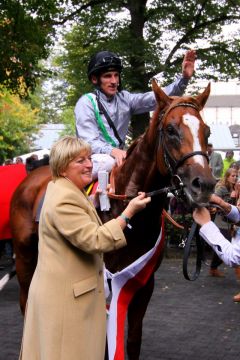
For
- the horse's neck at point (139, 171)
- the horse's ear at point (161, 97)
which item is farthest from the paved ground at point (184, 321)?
the horse's ear at point (161, 97)

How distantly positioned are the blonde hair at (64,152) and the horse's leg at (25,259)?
102 inches

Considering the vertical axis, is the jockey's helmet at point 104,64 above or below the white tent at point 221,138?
above

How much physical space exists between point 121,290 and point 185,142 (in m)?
1.45

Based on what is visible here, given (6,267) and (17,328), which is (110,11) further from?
(17,328)

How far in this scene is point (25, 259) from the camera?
18.7 feet

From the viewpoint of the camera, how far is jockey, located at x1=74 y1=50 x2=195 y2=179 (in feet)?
15.1

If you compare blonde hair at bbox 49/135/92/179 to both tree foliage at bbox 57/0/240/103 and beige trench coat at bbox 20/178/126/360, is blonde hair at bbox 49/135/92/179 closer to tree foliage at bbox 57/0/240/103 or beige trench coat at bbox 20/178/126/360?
beige trench coat at bbox 20/178/126/360

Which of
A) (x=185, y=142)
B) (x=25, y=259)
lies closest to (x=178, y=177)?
(x=185, y=142)

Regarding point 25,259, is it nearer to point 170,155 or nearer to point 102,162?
point 102,162

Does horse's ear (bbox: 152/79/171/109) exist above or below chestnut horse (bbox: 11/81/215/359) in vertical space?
above

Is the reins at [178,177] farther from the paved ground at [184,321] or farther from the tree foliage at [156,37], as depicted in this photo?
the tree foliage at [156,37]

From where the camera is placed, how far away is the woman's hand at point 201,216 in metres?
3.49

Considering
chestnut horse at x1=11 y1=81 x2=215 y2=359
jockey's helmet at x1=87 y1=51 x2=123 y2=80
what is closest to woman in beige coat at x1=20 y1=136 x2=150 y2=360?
chestnut horse at x1=11 y1=81 x2=215 y2=359

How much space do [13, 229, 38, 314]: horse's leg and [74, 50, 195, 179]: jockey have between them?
4.53 feet
